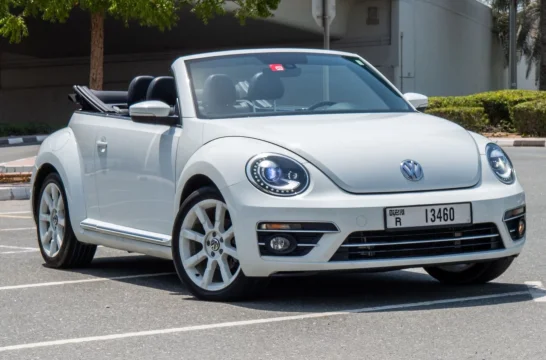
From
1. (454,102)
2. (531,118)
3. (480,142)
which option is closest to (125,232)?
(480,142)

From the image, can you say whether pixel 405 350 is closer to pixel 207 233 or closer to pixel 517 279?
pixel 207 233

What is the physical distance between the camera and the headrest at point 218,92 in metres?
7.37

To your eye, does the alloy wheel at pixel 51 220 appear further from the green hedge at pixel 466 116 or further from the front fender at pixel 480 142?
the green hedge at pixel 466 116

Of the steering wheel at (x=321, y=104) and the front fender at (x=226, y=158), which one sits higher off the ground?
the steering wheel at (x=321, y=104)

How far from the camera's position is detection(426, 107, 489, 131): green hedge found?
92.4ft

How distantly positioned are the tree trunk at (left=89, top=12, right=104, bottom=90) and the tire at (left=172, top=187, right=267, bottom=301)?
620 inches

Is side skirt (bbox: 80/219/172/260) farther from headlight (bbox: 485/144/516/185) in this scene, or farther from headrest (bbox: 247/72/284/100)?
headlight (bbox: 485/144/516/185)

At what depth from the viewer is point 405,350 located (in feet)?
17.3

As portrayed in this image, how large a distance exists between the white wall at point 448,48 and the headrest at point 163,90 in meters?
30.5

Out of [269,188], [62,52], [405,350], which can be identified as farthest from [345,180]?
[62,52]

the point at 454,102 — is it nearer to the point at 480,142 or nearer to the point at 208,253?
the point at 480,142

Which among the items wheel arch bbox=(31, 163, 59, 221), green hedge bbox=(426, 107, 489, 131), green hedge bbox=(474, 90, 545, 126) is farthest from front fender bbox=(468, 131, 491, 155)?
green hedge bbox=(474, 90, 545, 126)

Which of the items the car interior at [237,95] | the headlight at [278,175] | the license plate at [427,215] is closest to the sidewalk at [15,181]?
the car interior at [237,95]

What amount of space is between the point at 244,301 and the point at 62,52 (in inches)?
1620
